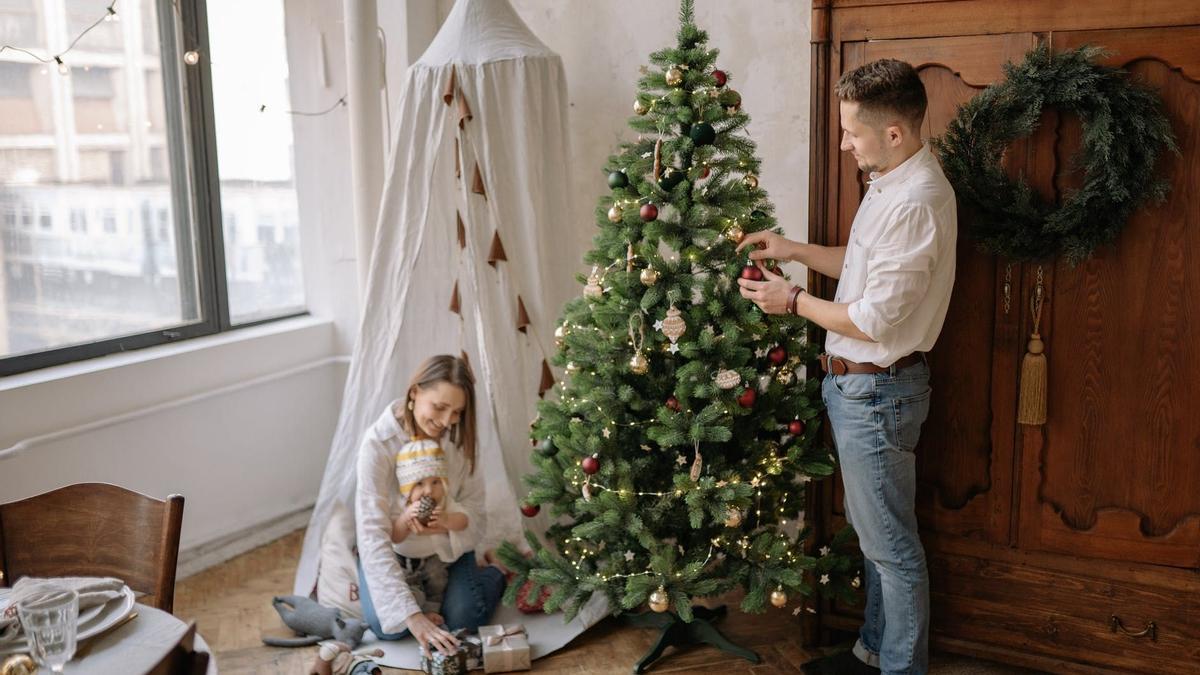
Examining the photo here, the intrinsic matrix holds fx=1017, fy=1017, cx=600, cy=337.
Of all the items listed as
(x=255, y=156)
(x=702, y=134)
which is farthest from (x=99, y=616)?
(x=255, y=156)

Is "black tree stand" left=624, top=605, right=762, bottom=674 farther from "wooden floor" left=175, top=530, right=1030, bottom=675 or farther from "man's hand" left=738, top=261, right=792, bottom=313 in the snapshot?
"man's hand" left=738, top=261, right=792, bottom=313

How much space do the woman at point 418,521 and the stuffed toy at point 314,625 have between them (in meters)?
0.06

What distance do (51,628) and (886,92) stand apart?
201 centimetres

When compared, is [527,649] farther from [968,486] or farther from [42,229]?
[42,229]

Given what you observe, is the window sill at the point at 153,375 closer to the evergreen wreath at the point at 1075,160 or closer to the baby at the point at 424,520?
the baby at the point at 424,520

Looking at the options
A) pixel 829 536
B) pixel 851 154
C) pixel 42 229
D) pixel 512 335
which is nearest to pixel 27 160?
pixel 42 229

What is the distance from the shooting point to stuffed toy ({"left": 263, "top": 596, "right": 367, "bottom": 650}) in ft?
10.2

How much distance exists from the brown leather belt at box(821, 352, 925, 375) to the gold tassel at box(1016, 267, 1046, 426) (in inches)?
10.9

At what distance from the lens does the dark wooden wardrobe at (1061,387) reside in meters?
2.54

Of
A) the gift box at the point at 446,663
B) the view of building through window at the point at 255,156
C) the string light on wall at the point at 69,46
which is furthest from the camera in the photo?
the view of building through window at the point at 255,156

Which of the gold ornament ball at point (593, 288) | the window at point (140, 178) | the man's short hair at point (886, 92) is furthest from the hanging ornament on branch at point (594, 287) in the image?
the window at point (140, 178)

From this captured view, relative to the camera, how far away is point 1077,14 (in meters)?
2.51

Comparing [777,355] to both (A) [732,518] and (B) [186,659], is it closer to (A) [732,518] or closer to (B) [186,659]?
(A) [732,518]

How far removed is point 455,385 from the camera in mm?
3121
